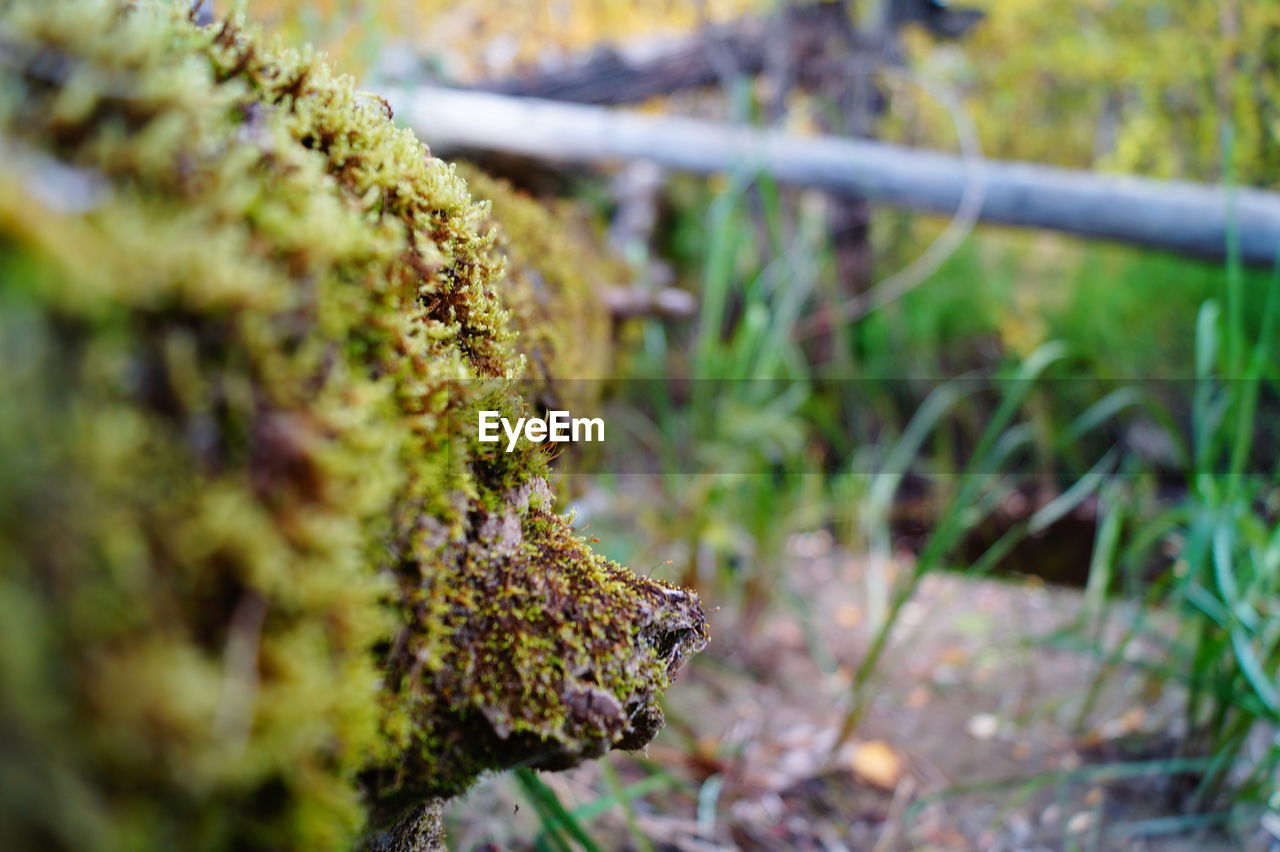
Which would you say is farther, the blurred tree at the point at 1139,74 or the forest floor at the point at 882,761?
the blurred tree at the point at 1139,74

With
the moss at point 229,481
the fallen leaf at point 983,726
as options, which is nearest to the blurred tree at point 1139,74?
the fallen leaf at point 983,726

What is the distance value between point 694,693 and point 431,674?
1.31 meters

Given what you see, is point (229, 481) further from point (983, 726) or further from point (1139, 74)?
point (1139, 74)

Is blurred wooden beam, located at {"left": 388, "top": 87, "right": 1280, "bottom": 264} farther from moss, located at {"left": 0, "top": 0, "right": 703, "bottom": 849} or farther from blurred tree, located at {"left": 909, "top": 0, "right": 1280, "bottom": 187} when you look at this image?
moss, located at {"left": 0, "top": 0, "right": 703, "bottom": 849}

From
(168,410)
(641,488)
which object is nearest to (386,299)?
(168,410)

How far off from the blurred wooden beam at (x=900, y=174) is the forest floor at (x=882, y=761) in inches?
55.4

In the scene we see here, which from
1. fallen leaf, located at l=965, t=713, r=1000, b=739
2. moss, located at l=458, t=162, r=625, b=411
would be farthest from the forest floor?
moss, located at l=458, t=162, r=625, b=411

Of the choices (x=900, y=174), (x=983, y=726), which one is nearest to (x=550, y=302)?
(x=983, y=726)

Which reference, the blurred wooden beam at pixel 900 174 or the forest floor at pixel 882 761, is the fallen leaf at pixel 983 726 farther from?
the blurred wooden beam at pixel 900 174

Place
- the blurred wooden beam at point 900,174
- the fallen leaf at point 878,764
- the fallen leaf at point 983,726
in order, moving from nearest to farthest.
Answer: the fallen leaf at point 878,764, the fallen leaf at point 983,726, the blurred wooden beam at point 900,174

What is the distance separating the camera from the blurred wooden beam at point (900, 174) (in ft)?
7.79

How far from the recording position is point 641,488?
8.00 ft

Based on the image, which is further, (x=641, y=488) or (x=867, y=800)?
(x=641, y=488)

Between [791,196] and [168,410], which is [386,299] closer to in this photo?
[168,410]
